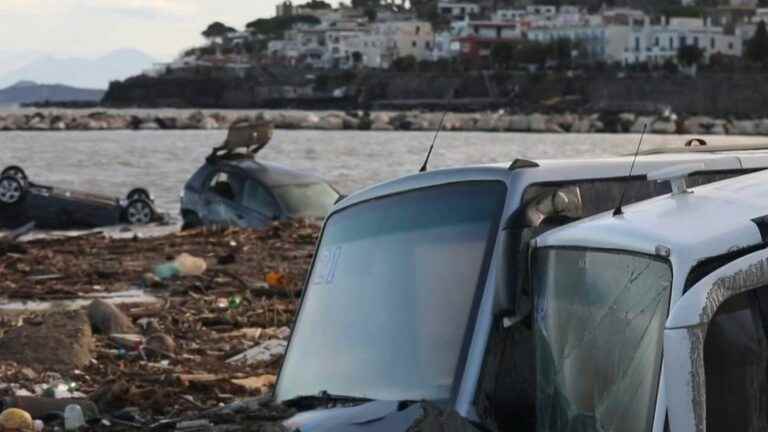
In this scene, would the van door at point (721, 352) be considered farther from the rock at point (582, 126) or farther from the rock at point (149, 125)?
the rock at point (149, 125)

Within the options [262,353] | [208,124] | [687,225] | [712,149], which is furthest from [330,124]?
[687,225]

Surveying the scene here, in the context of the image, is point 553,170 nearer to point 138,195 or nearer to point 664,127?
point 138,195

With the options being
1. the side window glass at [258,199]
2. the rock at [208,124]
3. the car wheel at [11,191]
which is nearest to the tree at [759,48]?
the rock at [208,124]

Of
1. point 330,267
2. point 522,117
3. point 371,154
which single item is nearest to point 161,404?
point 330,267

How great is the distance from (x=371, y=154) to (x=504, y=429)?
2751 inches

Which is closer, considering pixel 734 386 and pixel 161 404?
pixel 734 386

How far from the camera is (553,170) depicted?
568cm

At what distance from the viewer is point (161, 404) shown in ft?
30.7

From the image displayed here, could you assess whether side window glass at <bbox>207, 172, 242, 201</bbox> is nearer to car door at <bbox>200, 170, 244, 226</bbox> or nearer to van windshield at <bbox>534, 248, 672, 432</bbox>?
car door at <bbox>200, 170, 244, 226</bbox>

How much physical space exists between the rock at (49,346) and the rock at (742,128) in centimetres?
10383

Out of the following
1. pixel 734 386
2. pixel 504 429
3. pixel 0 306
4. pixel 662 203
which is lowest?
pixel 0 306

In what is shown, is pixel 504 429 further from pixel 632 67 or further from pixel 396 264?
pixel 632 67

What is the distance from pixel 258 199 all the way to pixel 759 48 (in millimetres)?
169271

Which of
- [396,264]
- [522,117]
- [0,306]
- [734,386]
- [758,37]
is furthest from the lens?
[758,37]
